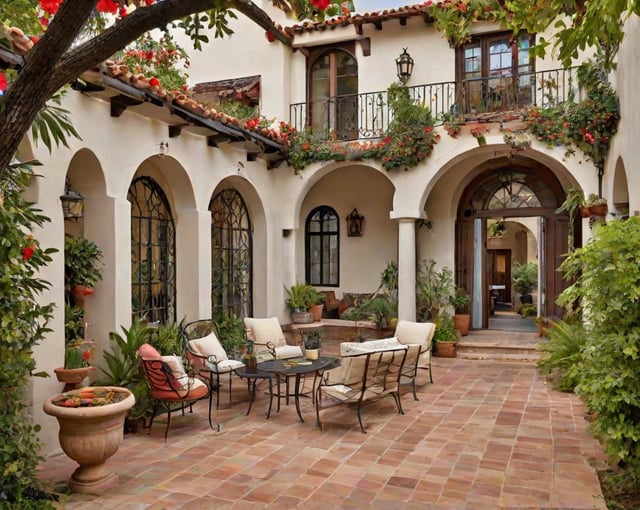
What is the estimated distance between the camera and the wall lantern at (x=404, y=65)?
10766 millimetres

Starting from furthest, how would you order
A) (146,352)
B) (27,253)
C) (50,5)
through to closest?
(146,352), (27,253), (50,5)

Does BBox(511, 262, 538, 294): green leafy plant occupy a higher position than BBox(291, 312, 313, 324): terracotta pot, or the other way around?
BBox(511, 262, 538, 294): green leafy plant

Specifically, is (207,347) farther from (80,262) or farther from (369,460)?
(369,460)

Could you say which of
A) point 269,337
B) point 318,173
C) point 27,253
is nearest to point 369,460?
point 27,253

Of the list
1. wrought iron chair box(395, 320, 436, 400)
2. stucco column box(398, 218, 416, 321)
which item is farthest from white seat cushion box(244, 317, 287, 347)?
stucco column box(398, 218, 416, 321)

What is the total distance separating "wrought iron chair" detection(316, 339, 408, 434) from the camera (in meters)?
6.16

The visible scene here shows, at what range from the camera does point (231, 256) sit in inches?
412

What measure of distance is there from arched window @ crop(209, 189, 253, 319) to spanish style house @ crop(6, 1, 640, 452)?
0.04 m

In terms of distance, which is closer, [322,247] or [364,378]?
[364,378]

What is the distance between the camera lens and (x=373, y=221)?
1261 cm

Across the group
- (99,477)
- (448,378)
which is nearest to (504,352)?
(448,378)

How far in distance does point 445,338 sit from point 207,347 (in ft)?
16.9

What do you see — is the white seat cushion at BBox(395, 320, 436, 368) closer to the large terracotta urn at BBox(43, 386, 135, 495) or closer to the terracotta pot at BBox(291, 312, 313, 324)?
the terracotta pot at BBox(291, 312, 313, 324)

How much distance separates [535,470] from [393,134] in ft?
22.7
